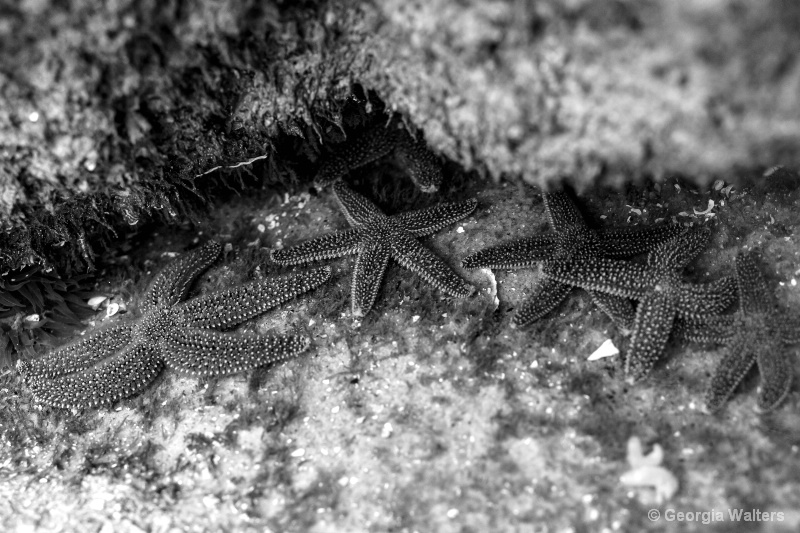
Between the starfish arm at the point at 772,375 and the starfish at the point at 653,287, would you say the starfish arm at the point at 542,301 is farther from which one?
the starfish arm at the point at 772,375

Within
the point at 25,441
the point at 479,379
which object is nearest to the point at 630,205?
the point at 479,379

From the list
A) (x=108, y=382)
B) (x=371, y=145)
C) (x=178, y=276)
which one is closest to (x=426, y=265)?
(x=371, y=145)

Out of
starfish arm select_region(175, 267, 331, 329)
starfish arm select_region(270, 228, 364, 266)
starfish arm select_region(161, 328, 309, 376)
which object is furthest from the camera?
starfish arm select_region(270, 228, 364, 266)

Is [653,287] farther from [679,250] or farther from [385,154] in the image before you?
[385,154]

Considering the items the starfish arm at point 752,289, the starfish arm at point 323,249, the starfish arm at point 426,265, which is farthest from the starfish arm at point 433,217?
the starfish arm at point 752,289

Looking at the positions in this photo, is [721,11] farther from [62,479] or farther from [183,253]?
[62,479]

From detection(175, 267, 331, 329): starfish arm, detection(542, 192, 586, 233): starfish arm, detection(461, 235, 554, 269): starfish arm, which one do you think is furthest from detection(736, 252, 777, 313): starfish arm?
detection(175, 267, 331, 329): starfish arm

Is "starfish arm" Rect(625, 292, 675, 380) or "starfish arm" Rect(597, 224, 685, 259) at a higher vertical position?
"starfish arm" Rect(597, 224, 685, 259)

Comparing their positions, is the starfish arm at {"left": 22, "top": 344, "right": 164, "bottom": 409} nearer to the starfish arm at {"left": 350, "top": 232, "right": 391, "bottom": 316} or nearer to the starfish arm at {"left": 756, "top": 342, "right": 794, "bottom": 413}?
the starfish arm at {"left": 350, "top": 232, "right": 391, "bottom": 316}
